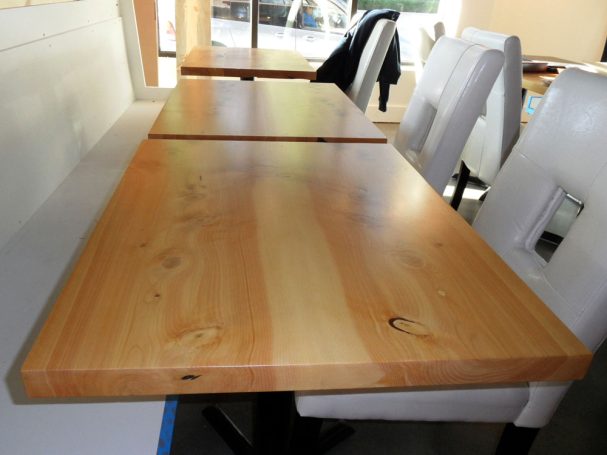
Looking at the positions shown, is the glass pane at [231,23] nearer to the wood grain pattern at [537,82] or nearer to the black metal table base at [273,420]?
the wood grain pattern at [537,82]

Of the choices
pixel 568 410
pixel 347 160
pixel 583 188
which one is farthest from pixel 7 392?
pixel 568 410

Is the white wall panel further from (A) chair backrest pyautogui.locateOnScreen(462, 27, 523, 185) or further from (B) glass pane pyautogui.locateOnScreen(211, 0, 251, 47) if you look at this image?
(B) glass pane pyautogui.locateOnScreen(211, 0, 251, 47)

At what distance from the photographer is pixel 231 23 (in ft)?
13.5

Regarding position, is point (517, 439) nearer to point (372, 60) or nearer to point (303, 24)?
point (372, 60)

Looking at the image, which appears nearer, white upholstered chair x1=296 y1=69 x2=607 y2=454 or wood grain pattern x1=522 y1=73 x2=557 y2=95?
white upholstered chair x1=296 y1=69 x2=607 y2=454

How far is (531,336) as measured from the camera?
0.54m

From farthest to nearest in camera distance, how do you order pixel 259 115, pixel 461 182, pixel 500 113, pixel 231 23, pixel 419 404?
pixel 231 23, pixel 461 182, pixel 500 113, pixel 259 115, pixel 419 404

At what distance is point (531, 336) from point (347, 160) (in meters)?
0.59

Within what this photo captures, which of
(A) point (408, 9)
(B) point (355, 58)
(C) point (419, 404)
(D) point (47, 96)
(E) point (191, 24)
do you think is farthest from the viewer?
(A) point (408, 9)

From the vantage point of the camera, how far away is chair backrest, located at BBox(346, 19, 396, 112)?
215 centimetres

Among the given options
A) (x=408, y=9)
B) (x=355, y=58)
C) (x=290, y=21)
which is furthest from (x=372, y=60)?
(x=408, y=9)

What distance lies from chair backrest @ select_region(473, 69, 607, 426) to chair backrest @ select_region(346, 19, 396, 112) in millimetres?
1289

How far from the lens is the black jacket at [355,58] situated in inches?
103

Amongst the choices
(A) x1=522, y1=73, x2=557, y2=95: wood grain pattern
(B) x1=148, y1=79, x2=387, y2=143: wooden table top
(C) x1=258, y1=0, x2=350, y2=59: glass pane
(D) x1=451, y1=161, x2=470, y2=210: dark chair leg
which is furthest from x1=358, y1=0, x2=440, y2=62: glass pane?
(B) x1=148, y1=79, x2=387, y2=143: wooden table top
